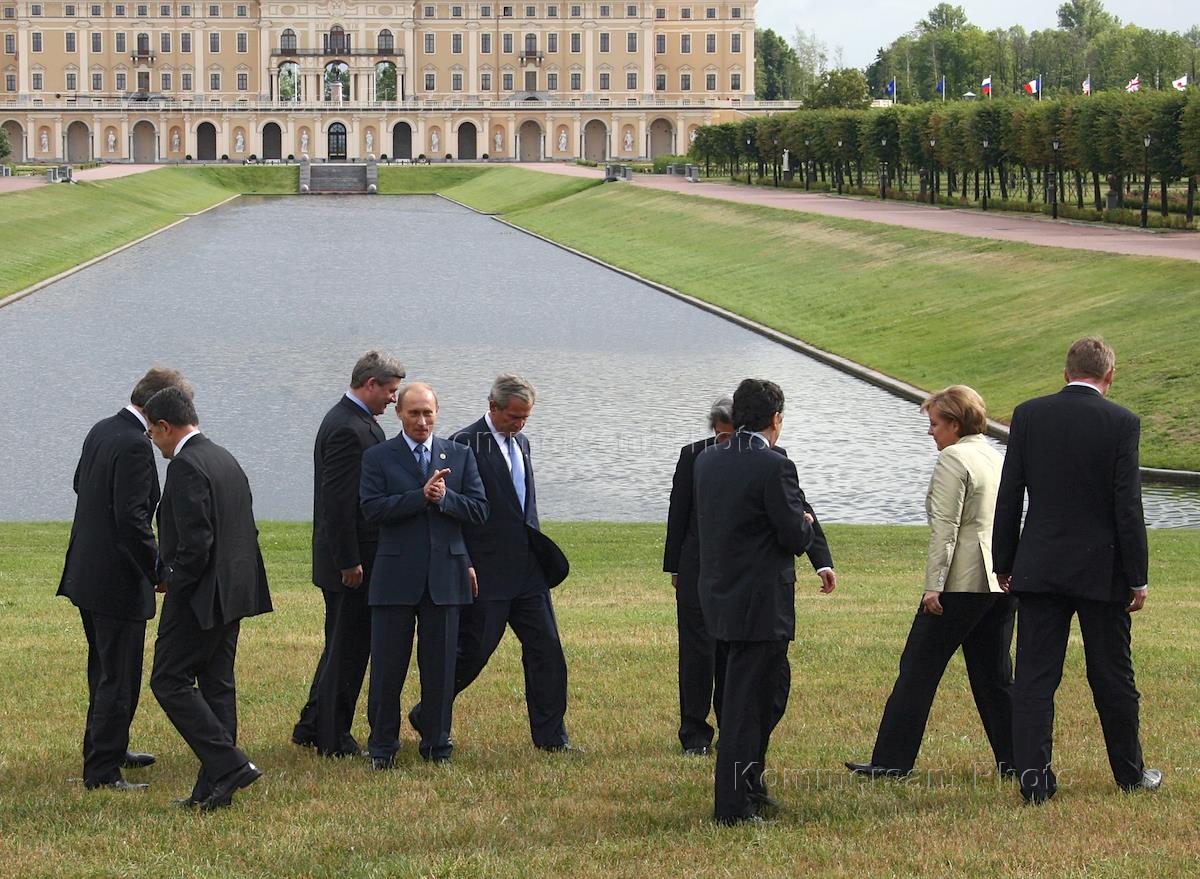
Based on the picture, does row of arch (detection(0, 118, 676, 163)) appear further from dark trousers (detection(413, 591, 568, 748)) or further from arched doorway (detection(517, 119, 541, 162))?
dark trousers (detection(413, 591, 568, 748))

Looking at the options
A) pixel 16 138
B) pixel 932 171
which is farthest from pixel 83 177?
pixel 16 138

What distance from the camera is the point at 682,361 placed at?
2695 cm

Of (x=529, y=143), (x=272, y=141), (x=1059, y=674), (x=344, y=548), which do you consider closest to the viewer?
(x=1059, y=674)

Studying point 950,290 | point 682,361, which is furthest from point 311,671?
point 950,290

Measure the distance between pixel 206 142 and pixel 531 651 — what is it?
12330 cm

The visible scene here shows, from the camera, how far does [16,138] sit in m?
125

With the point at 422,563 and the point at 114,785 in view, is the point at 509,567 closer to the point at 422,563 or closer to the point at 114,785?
the point at 422,563

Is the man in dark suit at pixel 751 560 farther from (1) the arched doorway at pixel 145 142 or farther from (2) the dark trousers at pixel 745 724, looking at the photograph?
(1) the arched doorway at pixel 145 142

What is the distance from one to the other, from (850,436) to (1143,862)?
1531cm

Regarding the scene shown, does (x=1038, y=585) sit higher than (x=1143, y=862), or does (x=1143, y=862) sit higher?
(x=1038, y=585)

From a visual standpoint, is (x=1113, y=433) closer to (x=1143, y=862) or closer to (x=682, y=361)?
(x=1143, y=862)

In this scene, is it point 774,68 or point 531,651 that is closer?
point 531,651

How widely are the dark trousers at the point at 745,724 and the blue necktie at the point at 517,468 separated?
55.2 inches

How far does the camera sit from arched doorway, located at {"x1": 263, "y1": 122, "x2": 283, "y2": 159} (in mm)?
124938
